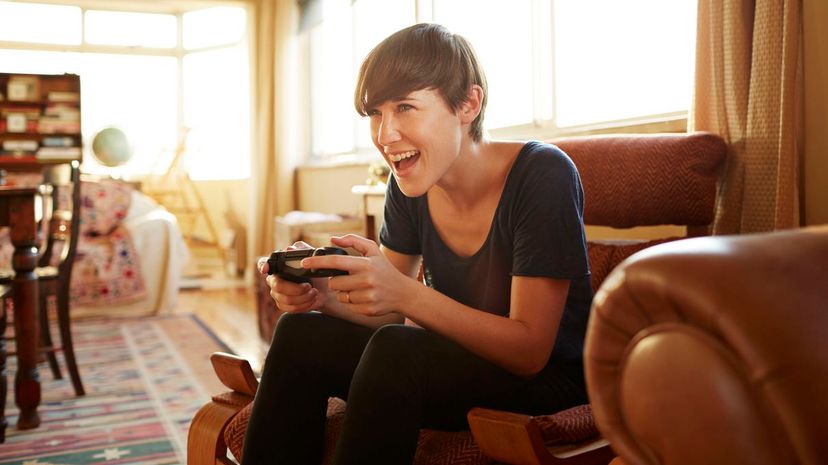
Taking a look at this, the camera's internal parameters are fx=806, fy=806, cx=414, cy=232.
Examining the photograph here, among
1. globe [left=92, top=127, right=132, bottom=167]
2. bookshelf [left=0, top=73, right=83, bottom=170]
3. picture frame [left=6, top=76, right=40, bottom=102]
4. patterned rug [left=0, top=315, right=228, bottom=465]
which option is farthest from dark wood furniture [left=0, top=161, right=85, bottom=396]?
globe [left=92, top=127, right=132, bottom=167]

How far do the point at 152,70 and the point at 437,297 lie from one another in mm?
7219

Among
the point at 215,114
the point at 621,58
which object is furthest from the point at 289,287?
the point at 215,114

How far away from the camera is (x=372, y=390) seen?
1020 millimetres

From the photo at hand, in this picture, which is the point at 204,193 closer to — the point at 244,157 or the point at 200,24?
the point at 244,157

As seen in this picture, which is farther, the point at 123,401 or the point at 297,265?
the point at 123,401

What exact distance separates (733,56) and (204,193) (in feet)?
20.9

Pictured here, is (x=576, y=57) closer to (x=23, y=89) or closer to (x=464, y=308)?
(x=464, y=308)

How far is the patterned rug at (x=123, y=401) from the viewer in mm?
2367

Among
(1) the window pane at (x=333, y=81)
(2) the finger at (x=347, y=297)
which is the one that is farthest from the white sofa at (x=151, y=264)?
(2) the finger at (x=347, y=297)

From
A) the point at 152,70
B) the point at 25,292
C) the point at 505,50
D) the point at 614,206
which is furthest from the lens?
the point at 152,70

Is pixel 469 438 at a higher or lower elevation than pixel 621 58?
lower

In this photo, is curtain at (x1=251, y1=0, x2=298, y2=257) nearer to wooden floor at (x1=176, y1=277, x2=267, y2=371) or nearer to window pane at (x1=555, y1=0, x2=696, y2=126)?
wooden floor at (x1=176, y1=277, x2=267, y2=371)

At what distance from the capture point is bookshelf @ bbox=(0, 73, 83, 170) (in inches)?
264

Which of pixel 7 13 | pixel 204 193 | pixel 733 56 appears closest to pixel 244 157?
pixel 204 193
